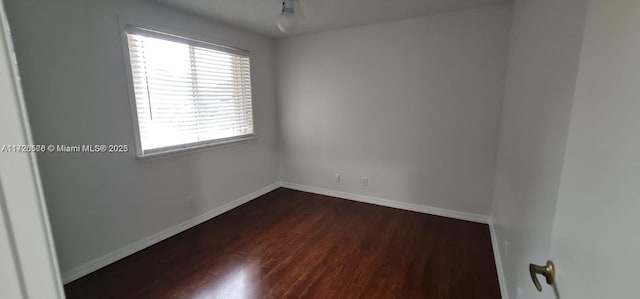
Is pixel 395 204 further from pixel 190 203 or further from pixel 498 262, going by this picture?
pixel 190 203

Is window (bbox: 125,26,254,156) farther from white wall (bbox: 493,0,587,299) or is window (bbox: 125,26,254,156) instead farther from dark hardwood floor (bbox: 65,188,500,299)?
white wall (bbox: 493,0,587,299)

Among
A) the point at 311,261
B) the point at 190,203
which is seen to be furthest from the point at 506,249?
the point at 190,203

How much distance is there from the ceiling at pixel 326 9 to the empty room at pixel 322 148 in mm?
34

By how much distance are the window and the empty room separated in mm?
19

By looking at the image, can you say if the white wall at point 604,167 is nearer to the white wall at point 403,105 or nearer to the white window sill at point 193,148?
the white wall at point 403,105

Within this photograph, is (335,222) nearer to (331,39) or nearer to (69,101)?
(331,39)

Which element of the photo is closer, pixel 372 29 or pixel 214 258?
pixel 214 258

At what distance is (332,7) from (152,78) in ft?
6.22

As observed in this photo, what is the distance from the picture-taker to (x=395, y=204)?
3453mm

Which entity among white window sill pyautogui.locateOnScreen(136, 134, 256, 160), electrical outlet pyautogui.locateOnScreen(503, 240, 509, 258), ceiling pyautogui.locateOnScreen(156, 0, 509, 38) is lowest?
electrical outlet pyautogui.locateOnScreen(503, 240, 509, 258)

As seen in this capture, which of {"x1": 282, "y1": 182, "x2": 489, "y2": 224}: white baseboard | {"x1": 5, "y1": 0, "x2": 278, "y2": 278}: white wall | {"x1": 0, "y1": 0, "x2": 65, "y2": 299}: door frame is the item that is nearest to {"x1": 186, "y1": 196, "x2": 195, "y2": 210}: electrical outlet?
{"x1": 5, "y1": 0, "x2": 278, "y2": 278}: white wall

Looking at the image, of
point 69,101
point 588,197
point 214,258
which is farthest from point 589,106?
point 69,101

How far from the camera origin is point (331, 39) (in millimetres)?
3508

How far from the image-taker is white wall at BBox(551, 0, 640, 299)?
1.47ft
